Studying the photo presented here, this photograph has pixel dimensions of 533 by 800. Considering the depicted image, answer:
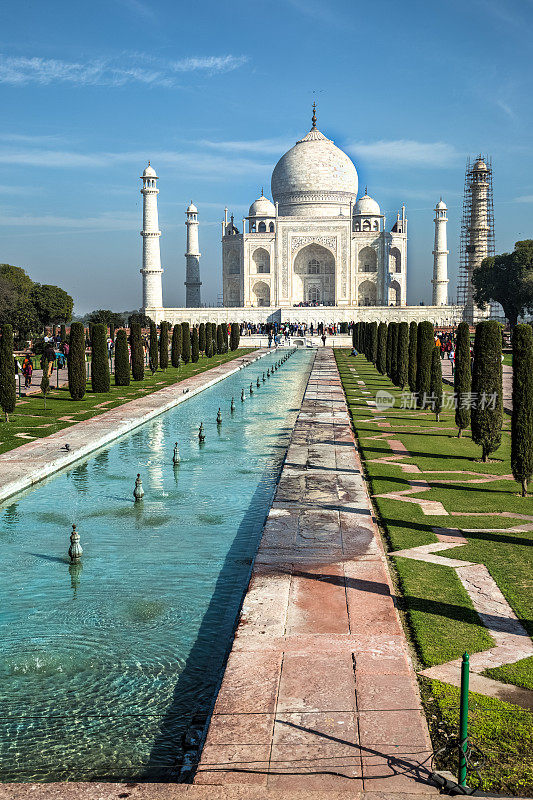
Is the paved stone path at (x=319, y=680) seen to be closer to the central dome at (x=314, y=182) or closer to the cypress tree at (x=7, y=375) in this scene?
the cypress tree at (x=7, y=375)

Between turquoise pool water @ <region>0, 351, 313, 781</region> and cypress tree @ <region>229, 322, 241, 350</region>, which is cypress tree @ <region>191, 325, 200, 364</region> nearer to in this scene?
cypress tree @ <region>229, 322, 241, 350</region>

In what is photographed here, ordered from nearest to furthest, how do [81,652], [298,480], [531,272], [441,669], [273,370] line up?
1. [441,669]
2. [81,652]
3. [298,480]
4. [273,370]
5. [531,272]

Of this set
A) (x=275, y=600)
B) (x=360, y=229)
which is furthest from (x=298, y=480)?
(x=360, y=229)

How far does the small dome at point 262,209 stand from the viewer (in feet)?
174

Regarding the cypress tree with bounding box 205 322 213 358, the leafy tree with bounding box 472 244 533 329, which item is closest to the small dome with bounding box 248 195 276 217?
the leafy tree with bounding box 472 244 533 329

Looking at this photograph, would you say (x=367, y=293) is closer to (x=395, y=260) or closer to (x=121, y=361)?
(x=395, y=260)

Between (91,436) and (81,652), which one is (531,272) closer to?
(91,436)

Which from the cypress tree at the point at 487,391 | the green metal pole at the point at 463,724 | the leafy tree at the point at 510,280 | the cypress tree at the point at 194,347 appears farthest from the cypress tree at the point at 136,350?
the leafy tree at the point at 510,280

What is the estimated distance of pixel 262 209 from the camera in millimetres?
53219

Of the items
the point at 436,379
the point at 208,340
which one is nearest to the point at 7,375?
the point at 436,379

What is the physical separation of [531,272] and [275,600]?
37734 mm

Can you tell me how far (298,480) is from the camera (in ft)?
26.7

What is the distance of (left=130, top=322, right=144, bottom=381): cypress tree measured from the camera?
63.1 feet

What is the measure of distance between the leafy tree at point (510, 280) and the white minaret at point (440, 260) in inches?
190
